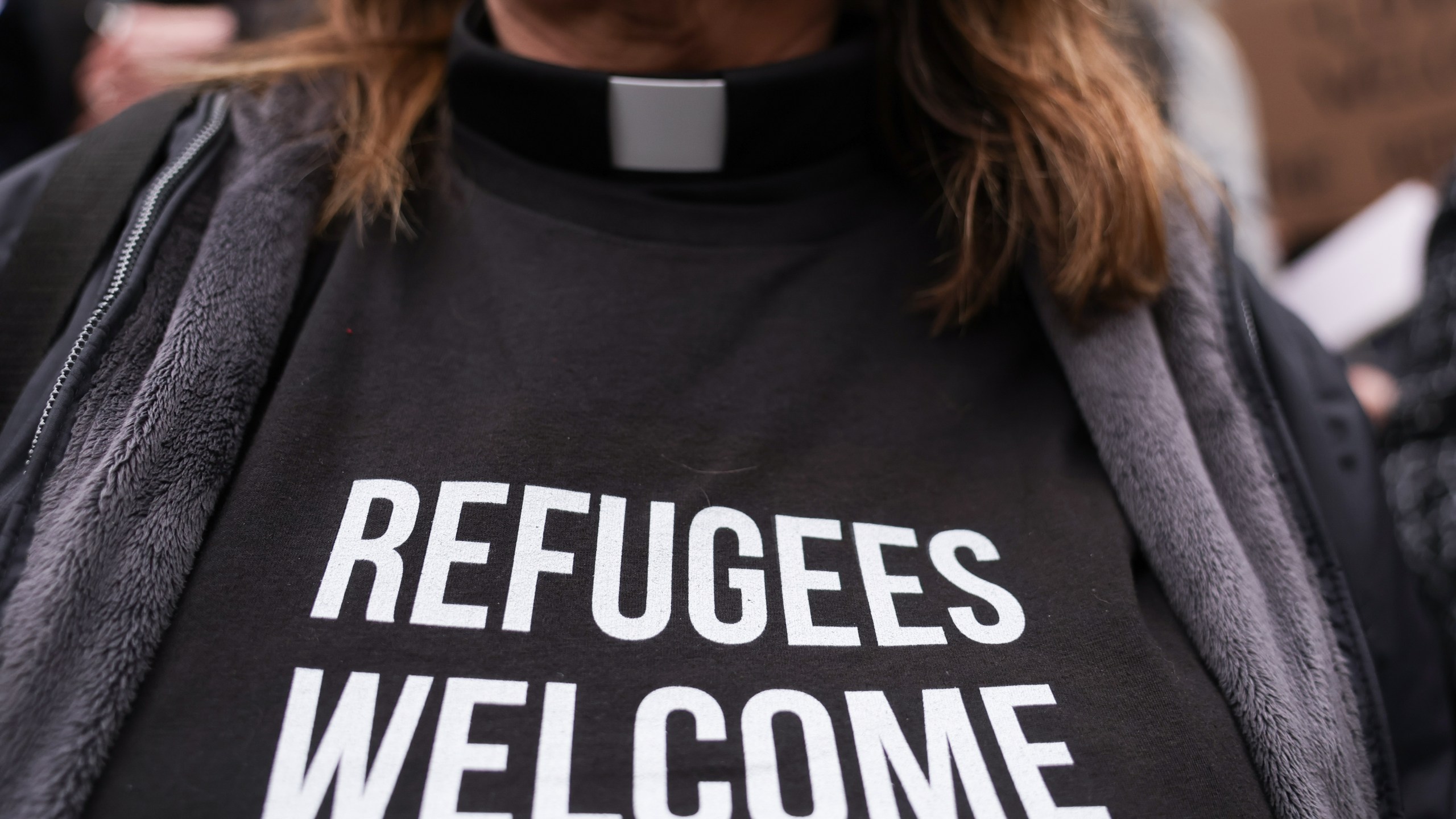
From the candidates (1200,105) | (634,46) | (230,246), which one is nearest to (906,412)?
(634,46)

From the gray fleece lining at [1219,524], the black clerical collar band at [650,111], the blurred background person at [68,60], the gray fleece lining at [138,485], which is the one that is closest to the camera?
the gray fleece lining at [138,485]

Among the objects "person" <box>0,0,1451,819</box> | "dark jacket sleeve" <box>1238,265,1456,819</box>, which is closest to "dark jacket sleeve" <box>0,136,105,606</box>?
"person" <box>0,0,1451,819</box>

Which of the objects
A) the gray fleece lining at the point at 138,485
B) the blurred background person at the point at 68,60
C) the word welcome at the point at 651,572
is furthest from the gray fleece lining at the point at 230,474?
the blurred background person at the point at 68,60

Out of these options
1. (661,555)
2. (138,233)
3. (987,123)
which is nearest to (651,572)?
(661,555)

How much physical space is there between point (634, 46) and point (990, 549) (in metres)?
0.48

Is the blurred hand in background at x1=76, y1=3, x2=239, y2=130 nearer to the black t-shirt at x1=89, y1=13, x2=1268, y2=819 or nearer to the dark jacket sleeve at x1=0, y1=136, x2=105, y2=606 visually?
the dark jacket sleeve at x1=0, y1=136, x2=105, y2=606

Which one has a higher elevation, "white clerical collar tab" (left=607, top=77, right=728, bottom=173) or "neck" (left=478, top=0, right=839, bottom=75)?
"neck" (left=478, top=0, right=839, bottom=75)

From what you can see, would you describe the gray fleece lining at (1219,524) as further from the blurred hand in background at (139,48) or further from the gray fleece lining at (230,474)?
the blurred hand in background at (139,48)

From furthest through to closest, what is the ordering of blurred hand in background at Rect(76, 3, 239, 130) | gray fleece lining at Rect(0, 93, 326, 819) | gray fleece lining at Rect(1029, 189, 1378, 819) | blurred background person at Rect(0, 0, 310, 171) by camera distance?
blurred background person at Rect(0, 0, 310, 171) → blurred hand in background at Rect(76, 3, 239, 130) → gray fleece lining at Rect(1029, 189, 1378, 819) → gray fleece lining at Rect(0, 93, 326, 819)

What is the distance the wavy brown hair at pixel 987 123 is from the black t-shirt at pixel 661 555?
2.2 inches

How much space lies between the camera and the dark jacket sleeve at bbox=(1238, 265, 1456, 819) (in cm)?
69

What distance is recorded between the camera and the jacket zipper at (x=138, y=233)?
52 centimetres

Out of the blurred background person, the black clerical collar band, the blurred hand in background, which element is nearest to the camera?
the black clerical collar band

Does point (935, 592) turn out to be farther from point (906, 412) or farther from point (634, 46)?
point (634, 46)
